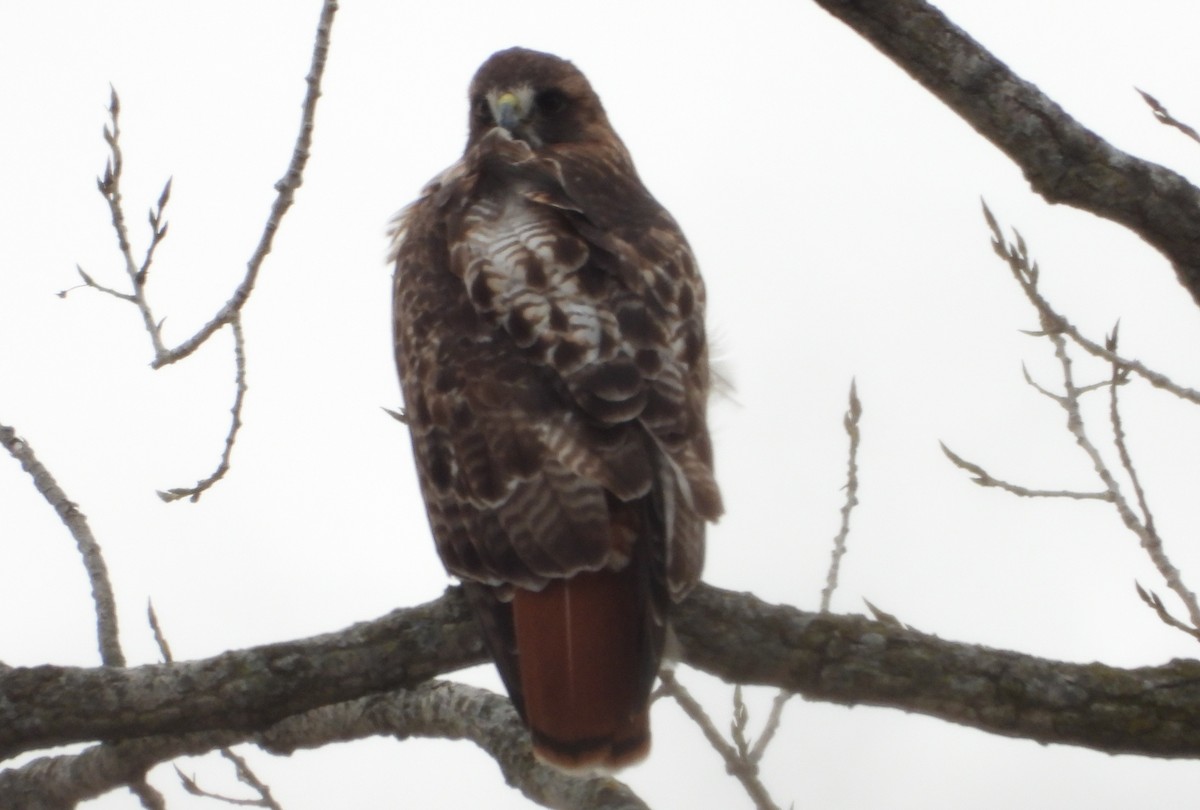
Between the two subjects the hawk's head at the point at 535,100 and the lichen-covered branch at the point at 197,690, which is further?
the hawk's head at the point at 535,100

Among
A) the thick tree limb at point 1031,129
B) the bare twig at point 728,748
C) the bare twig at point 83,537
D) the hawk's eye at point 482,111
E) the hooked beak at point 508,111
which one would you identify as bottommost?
the bare twig at point 728,748

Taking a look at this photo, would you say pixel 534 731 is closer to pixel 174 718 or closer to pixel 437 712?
pixel 437 712

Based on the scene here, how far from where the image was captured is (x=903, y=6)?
3.11 metres

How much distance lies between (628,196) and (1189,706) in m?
2.33

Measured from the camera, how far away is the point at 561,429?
3.50 meters

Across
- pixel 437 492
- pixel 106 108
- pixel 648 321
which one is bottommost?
pixel 437 492

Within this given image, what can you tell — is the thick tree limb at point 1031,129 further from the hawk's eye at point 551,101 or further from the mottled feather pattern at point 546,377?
the hawk's eye at point 551,101

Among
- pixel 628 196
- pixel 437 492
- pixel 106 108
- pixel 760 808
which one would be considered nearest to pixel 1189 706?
pixel 760 808

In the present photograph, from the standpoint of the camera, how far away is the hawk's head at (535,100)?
5.34 metres

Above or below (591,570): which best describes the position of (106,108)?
above

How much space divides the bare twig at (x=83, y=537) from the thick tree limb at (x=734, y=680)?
1.83ft

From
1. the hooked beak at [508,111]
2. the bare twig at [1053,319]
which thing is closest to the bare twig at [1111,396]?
the bare twig at [1053,319]

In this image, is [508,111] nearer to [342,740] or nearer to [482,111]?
[482,111]

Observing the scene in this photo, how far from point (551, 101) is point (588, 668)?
110 inches
